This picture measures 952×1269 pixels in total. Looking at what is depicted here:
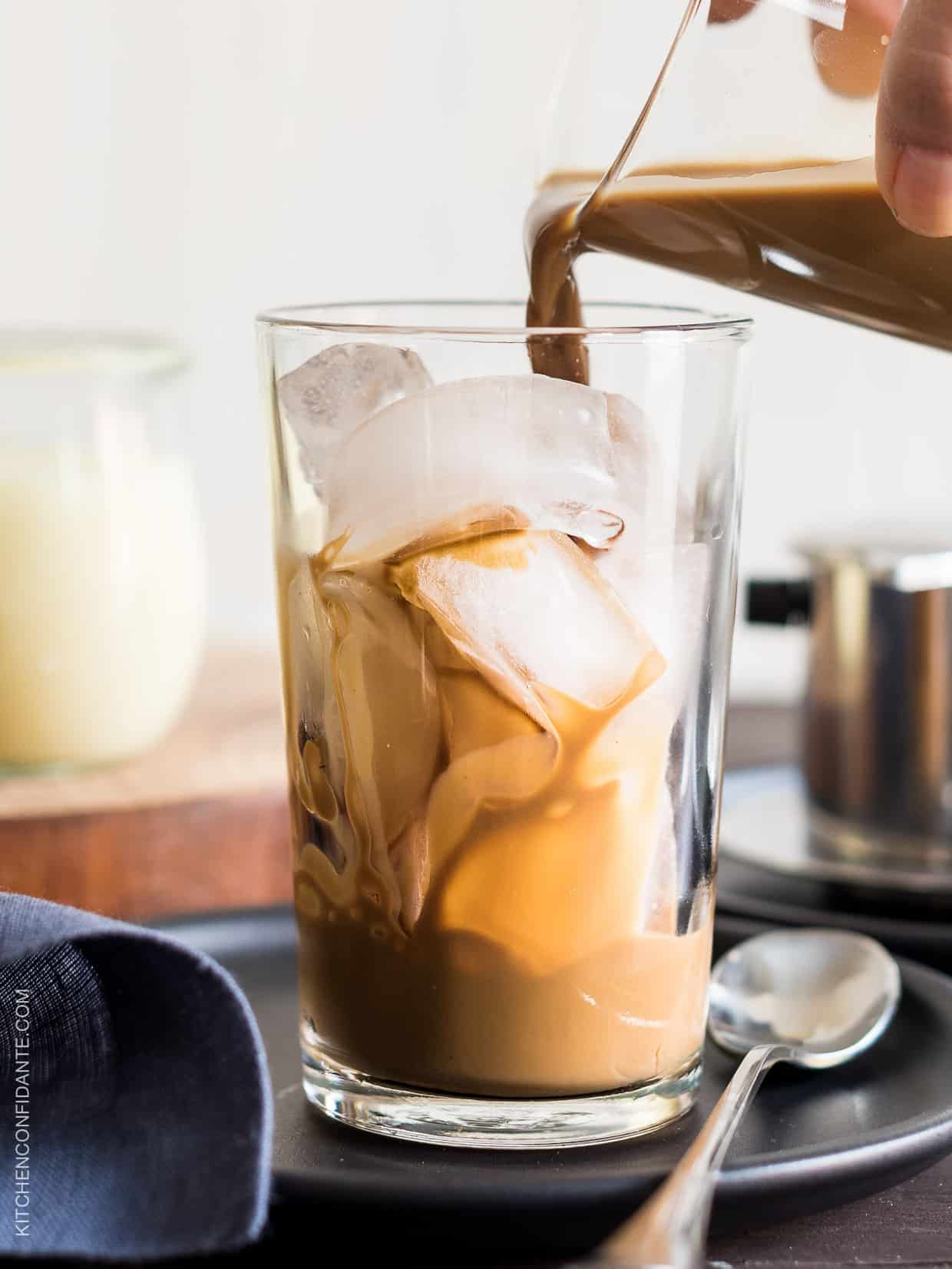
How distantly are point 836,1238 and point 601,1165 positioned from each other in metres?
→ 0.09

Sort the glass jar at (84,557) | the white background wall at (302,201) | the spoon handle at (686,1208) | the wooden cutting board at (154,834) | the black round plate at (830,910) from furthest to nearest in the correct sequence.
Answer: the white background wall at (302,201), the glass jar at (84,557), the wooden cutting board at (154,834), the black round plate at (830,910), the spoon handle at (686,1208)

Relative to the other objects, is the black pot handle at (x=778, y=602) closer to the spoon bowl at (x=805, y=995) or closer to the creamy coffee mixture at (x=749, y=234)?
the spoon bowl at (x=805, y=995)

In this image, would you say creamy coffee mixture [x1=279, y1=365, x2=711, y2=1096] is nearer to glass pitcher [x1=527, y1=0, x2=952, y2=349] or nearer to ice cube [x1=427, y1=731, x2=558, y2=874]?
ice cube [x1=427, y1=731, x2=558, y2=874]

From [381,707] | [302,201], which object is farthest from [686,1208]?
[302,201]

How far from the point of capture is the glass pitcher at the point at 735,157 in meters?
0.66

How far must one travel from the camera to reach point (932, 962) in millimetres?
929

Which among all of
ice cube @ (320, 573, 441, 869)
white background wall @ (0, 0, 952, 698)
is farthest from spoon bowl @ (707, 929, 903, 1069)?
white background wall @ (0, 0, 952, 698)

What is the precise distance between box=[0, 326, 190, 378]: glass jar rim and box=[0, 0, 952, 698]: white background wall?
0.58 m

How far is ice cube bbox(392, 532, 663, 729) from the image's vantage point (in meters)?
0.60

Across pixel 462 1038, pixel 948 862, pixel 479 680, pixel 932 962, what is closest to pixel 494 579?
pixel 479 680

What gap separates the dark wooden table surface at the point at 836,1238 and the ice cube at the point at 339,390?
291mm

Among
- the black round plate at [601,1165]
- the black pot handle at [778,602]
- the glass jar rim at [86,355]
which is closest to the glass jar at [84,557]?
the glass jar rim at [86,355]

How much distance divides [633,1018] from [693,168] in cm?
36

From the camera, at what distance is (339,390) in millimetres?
625
